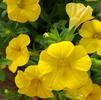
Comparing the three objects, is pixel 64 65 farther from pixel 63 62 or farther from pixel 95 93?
pixel 95 93

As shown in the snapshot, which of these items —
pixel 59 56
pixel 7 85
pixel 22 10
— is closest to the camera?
pixel 59 56

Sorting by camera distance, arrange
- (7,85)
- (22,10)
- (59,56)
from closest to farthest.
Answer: (59,56) → (22,10) → (7,85)

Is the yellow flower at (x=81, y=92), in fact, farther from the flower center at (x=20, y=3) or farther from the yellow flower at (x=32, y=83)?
the flower center at (x=20, y=3)

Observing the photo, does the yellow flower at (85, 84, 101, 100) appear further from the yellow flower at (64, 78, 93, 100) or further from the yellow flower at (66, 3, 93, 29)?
the yellow flower at (66, 3, 93, 29)

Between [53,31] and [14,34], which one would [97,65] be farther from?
[14,34]

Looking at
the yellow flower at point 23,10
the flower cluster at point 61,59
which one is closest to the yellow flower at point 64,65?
the flower cluster at point 61,59

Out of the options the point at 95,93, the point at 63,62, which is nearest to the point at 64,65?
the point at 63,62

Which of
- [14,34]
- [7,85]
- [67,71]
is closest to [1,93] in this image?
[7,85]
